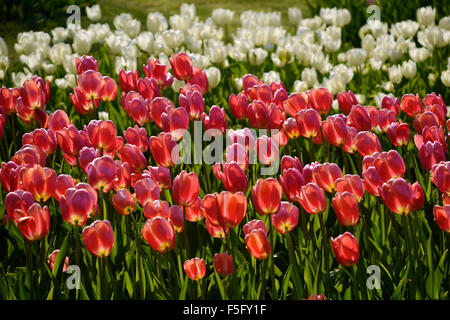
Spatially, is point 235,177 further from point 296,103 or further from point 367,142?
point 296,103

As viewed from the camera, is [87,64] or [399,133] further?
[87,64]

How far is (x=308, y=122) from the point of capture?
113 inches

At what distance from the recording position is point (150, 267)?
238cm

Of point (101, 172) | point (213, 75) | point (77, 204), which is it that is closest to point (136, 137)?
point (101, 172)

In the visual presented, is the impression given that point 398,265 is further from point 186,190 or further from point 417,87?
point 417,87

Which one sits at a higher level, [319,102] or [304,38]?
[304,38]

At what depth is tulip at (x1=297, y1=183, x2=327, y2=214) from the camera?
2.17m

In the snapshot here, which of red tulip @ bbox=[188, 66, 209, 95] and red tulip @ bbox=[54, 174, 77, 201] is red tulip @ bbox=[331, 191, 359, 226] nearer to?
red tulip @ bbox=[54, 174, 77, 201]

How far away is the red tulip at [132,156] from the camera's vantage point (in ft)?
8.44

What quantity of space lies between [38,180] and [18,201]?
0.49 feet
